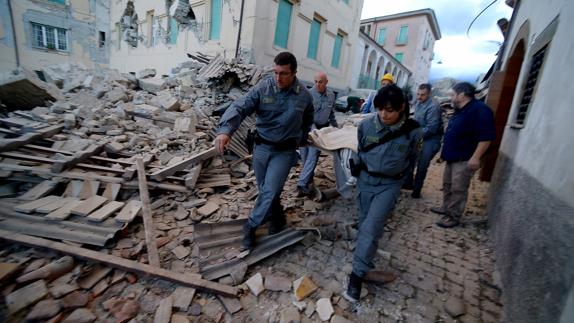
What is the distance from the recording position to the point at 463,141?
11.7ft

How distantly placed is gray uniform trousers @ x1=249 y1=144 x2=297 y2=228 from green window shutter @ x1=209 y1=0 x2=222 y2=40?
10117mm

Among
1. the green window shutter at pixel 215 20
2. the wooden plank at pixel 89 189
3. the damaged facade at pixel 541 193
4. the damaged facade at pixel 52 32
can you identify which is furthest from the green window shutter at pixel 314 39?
the damaged facade at pixel 52 32

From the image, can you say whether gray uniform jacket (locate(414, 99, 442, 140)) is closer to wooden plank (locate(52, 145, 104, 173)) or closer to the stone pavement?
the stone pavement

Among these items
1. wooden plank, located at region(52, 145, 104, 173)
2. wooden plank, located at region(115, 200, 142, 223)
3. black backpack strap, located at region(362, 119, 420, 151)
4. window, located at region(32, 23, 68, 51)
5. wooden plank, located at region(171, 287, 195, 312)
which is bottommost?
wooden plank, located at region(171, 287, 195, 312)

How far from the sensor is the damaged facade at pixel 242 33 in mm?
10180

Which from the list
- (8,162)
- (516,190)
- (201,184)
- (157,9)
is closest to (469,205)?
(516,190)

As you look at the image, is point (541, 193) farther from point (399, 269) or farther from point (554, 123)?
point (399, 269)

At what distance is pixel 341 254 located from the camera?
301cm

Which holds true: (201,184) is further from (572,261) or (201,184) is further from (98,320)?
(572,261)

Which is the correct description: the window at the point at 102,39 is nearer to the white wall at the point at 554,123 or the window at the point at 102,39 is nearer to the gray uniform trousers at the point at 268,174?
the gray uniform trousers at the point at 268,174

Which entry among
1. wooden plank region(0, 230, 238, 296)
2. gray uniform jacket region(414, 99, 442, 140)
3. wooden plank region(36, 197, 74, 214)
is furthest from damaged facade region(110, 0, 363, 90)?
wooden plank region(0, 230, 238, 296)

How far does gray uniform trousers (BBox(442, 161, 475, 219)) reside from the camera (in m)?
3.61

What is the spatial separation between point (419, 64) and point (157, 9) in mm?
30192

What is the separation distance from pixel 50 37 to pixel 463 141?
24.9 meters
